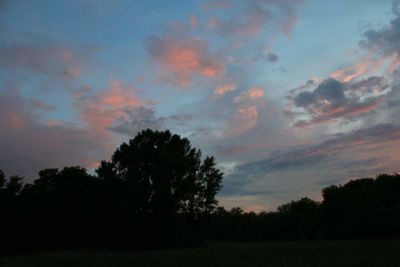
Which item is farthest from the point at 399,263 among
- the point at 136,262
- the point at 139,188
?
the point at 139,188

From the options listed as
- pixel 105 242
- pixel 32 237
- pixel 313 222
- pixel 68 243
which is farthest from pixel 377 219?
pixel 32 237

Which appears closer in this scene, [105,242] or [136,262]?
[136,262]

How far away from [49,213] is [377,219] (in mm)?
43920

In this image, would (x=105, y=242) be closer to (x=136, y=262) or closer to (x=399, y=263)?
(x=136, y=262)

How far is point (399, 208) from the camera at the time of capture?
60250 mm

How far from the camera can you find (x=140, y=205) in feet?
188

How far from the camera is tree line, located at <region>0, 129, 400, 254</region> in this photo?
5553 cm

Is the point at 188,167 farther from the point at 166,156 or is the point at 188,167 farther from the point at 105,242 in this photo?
the point at 105,242

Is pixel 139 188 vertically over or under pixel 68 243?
over

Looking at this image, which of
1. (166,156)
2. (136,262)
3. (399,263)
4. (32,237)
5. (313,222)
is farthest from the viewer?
(313,222)

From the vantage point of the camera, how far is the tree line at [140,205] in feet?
182

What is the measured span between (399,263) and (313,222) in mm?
53074

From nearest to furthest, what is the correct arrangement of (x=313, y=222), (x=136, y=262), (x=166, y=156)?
(x=136, y=262)
(x=166, y=156)
(x=313, y=222)

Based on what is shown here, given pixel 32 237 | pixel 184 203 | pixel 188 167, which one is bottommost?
pixel 32 237
